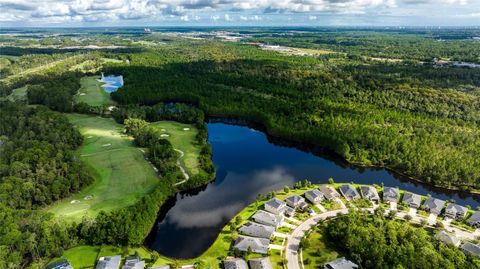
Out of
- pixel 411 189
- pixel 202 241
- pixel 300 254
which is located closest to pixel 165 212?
pixel 202 241

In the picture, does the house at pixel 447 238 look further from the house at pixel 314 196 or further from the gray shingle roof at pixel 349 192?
the house at pixel 314 196

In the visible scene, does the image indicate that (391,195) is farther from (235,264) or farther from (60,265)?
(60,265)

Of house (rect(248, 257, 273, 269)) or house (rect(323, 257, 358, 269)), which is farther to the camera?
house (rect(248, 257, 273, 269))

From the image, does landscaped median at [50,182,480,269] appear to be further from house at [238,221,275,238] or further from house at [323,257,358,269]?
house at [323,257,358,269]

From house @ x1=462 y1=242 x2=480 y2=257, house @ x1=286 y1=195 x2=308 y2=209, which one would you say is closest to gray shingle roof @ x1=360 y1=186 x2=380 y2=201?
house @ x1=286 y1=195 x2=308 y2=209

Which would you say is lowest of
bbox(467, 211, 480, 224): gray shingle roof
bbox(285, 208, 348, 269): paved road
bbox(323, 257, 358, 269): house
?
bbox(285, 208, 348, 269): paved road

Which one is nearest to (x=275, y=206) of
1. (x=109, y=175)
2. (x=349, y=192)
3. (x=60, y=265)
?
(x=349, y=192)
